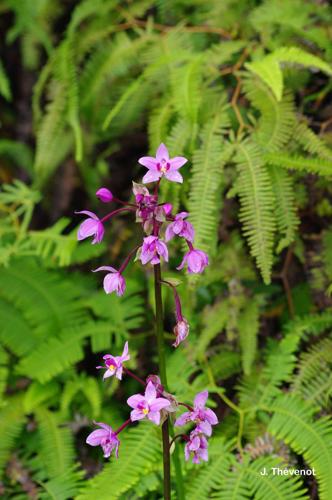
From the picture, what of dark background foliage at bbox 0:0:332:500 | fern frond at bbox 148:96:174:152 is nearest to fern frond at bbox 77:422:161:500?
dark background foliage at bbox 0:0:332:500

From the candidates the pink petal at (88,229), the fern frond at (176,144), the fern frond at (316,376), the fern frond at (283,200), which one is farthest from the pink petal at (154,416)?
the fern frond at (176,144)

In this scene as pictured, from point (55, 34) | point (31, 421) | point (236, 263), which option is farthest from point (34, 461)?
point (55, 34)

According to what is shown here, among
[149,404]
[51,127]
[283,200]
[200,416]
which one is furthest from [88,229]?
[51,127]

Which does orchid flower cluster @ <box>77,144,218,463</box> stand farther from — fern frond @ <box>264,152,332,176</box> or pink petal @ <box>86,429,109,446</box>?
fern frond @ <box>264,152,332,176</box>

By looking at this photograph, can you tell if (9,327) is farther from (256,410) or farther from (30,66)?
(30,66)

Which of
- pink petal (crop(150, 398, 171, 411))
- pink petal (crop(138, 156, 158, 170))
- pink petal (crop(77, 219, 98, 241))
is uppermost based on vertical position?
pink petal (crop(138, 156, 158, 170))

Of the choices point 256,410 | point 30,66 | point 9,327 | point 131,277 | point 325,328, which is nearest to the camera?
point 256,410

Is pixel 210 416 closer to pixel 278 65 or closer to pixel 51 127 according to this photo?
pixel 278 65
